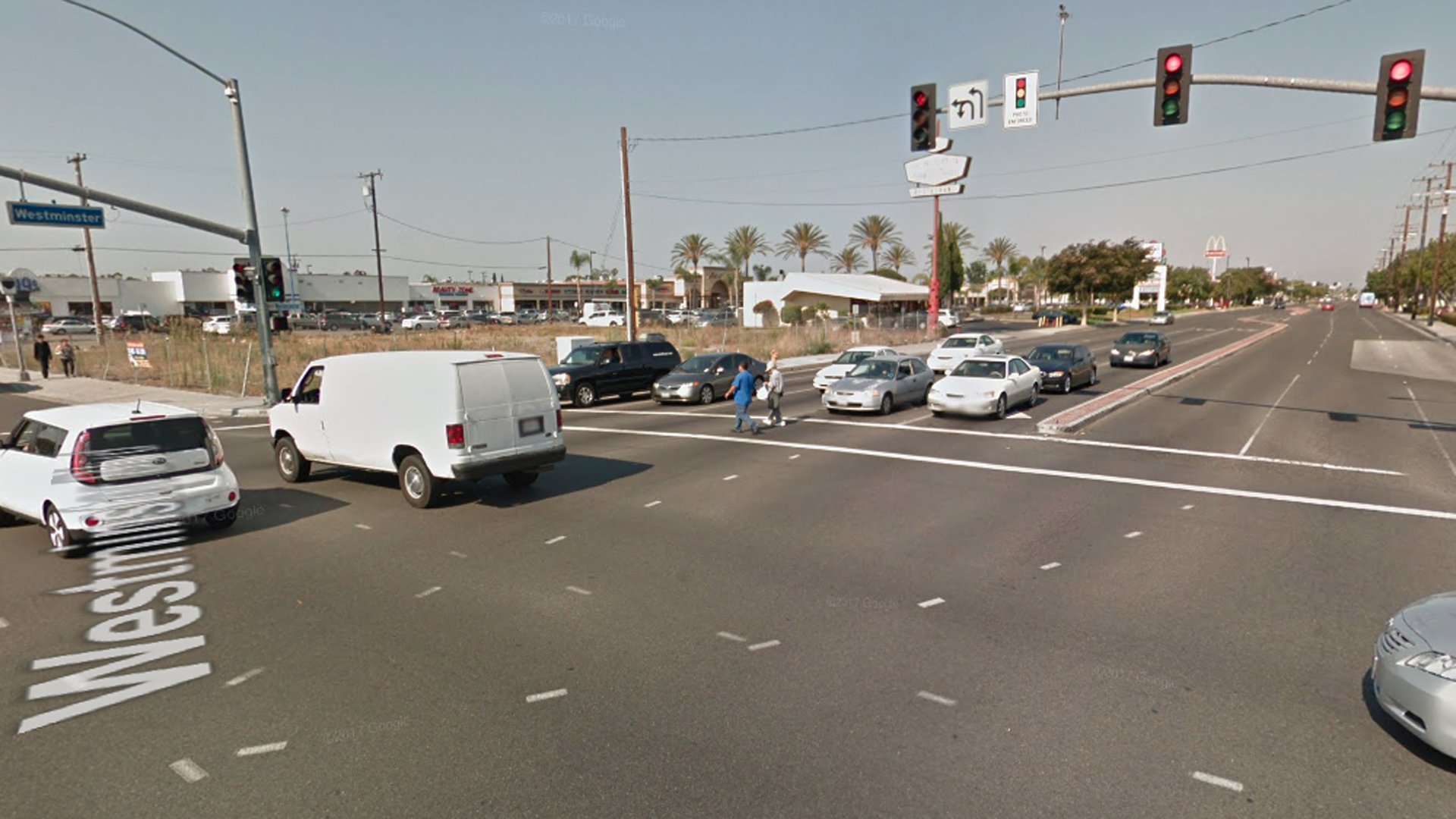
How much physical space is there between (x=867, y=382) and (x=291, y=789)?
15.0 metres

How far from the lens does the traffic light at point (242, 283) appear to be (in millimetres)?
19203

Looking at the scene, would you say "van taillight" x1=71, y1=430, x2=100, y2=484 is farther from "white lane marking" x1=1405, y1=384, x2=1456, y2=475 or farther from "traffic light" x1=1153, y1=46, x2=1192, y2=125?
"white lane marking" x1=1405, y1=384, x2=1456, y2=475

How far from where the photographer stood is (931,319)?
47.8 meters

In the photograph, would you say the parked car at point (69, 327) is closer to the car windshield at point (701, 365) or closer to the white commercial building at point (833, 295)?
the white commercial building at point (833, 295)

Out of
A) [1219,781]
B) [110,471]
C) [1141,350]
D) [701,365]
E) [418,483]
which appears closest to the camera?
[1219,781]

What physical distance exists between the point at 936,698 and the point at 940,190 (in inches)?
1283

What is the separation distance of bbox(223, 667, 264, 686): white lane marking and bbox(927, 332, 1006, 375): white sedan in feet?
81.3

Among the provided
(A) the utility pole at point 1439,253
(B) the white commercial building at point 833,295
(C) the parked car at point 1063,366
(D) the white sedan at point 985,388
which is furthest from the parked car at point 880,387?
(A) the utility pole at point 1439,253

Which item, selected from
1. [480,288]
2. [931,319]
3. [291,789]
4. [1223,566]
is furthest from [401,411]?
[480,288]

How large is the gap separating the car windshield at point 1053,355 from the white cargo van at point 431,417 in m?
16.4

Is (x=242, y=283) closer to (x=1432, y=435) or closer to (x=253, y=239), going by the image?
(x=253, y=239)

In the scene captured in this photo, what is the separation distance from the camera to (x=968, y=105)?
43.4 ft

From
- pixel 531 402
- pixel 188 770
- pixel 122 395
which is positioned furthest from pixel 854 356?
pixel 122 395

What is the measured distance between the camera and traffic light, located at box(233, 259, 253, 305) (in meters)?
19.2
